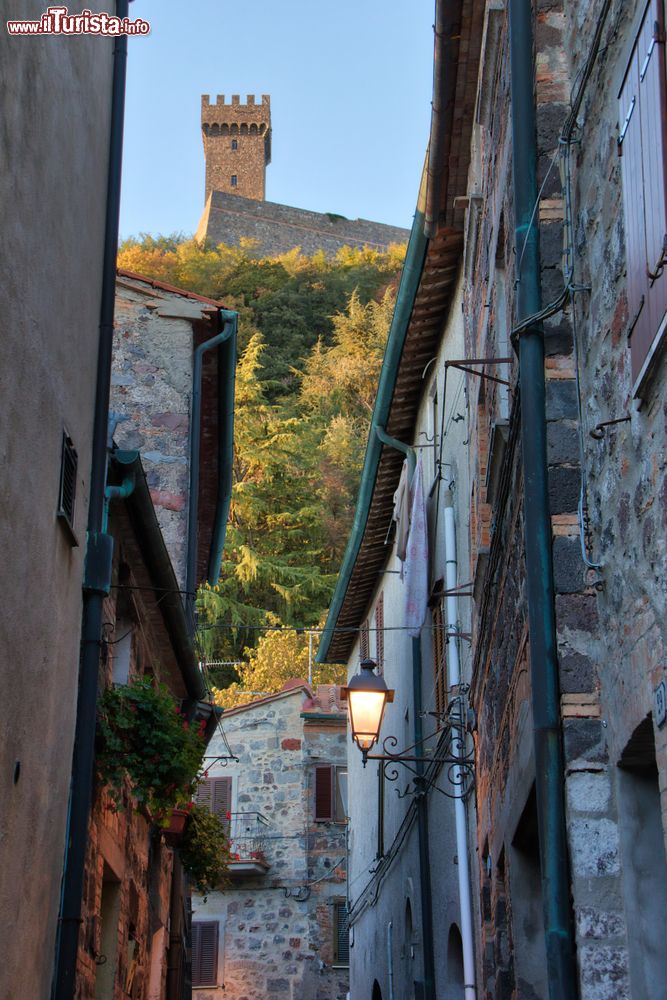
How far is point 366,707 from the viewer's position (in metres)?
9.42

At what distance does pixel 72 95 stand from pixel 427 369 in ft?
20.2

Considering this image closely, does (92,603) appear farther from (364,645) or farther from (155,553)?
(364,645)

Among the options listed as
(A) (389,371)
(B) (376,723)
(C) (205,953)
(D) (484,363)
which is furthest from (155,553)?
(C) (205,953)

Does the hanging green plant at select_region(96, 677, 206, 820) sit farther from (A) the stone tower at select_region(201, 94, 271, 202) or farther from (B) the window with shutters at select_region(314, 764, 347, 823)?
(A) the stone tower at select_region(201, 94, 271, 202)

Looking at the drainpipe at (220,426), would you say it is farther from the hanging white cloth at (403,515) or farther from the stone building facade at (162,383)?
the hanging white cloth at (403,515)

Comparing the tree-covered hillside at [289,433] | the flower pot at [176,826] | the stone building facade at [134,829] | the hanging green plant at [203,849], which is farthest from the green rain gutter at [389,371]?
the tree-covered hillside at [289,433]

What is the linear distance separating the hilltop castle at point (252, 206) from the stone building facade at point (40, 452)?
64.1 m

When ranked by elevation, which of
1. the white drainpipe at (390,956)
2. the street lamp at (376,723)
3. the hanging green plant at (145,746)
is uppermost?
the street lamp at (376,723)

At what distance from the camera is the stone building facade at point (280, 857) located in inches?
840

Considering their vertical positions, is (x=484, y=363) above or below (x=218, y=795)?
below

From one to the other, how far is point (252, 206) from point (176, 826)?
65.4 m

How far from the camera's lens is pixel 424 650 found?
1292cm

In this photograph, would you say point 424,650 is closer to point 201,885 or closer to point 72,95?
point 201,885

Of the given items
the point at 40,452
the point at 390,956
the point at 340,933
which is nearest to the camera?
the point at 40,452
